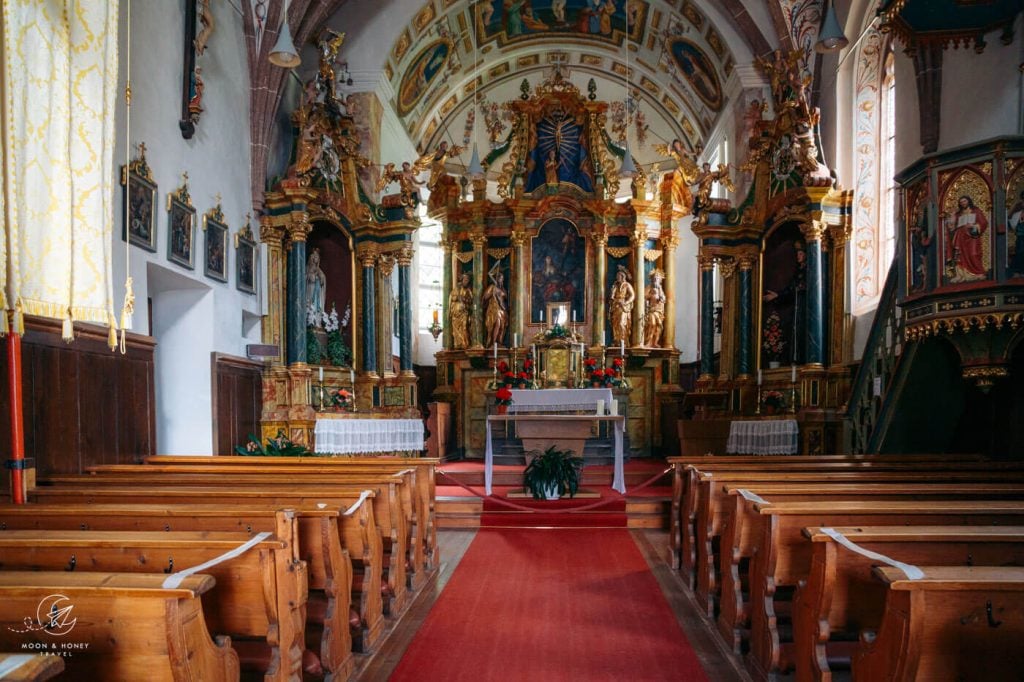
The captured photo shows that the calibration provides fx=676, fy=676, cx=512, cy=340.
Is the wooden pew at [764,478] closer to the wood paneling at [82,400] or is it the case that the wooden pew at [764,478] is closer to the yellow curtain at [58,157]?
the yellow curtain at [58,157]

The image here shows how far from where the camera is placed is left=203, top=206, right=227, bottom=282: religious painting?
29.9 ft

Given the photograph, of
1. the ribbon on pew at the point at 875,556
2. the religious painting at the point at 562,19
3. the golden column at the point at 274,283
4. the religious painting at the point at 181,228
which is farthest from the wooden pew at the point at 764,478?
the religious painting at the point at 562,19

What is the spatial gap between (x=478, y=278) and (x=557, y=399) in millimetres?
4069

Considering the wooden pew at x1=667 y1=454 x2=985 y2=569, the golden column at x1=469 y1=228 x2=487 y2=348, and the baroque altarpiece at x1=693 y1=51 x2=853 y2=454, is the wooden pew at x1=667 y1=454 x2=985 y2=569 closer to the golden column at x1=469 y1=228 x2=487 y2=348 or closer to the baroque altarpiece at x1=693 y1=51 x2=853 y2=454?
the baroque altarpiece at x1=693 y1=51 x2=853 y2=454

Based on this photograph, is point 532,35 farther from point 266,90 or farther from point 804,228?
point 804,228

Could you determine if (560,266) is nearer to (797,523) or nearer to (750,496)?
(750,496)

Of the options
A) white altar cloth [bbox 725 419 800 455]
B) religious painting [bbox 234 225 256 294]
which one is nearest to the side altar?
white altar cloth [bbox 725 419 800 455]

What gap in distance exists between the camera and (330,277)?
1223 centimetres

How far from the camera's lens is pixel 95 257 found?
221 inches

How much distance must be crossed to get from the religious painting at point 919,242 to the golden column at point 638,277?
7805 millimetres

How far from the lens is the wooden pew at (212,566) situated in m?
2.69

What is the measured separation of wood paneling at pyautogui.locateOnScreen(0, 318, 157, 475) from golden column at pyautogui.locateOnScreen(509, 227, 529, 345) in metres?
7.95

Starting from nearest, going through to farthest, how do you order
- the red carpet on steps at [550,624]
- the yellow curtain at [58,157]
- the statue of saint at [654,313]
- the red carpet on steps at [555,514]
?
the red carpet on steps at [550,624], the yellow curtain at [58,157], the red carpet on steps at [555,514], the statue of saint at [654,313]

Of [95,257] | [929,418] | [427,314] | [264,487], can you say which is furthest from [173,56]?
[427,314]
